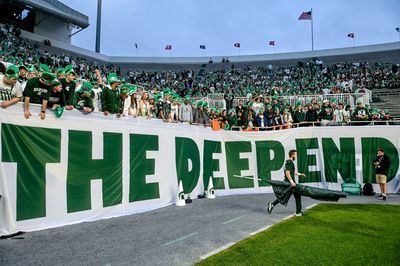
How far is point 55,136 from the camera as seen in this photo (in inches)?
268

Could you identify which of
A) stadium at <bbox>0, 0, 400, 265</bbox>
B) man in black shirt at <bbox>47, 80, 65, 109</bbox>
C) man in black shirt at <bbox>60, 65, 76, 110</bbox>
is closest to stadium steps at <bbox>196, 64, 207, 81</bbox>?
stadium at <bbox>0, 0, 400, 265</bbox>

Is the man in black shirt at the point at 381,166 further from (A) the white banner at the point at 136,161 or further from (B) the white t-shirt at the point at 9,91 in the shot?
(B) the white t-shirt at the point at 9,91

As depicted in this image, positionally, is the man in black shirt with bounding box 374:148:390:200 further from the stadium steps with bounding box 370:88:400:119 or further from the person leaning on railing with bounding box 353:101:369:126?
the stadium steps with bounding box 370:88:400:119

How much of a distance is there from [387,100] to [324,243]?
75.9 ft

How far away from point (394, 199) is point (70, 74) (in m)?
11.1

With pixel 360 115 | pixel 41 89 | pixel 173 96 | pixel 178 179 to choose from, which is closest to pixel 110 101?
pixel 41 89

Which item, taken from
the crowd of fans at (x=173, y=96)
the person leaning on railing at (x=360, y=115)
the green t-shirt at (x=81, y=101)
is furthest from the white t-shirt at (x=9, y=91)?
the person leaning on railing at (x=360, y=115)

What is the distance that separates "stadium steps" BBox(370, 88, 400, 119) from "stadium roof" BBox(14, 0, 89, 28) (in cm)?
3445

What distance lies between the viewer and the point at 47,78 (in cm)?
651

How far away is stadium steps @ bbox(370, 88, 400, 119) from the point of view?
22612mm

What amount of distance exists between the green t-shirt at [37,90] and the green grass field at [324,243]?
467 centimetres

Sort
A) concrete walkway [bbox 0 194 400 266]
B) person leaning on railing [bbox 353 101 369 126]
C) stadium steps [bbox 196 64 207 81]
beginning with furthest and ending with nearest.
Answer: stadium steps [bbox 196 64 207 81] → person leaning on railing [bbox 353 101 369 126] → concrete walkway [bbox 0 194 400 266]

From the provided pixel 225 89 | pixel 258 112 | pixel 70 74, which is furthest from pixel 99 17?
pixel 70 74

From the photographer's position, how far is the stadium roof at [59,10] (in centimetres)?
3472
